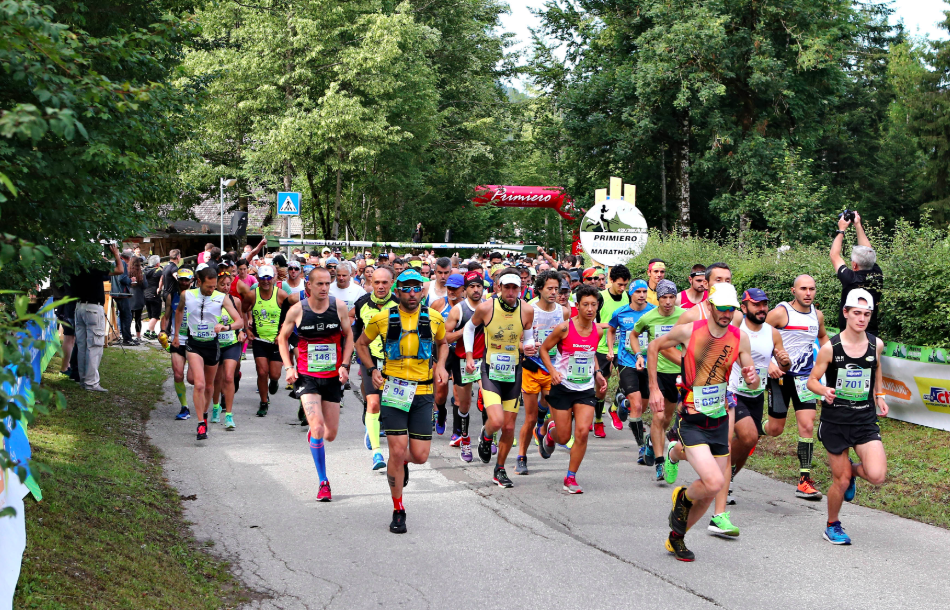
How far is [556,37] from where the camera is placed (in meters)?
36.0

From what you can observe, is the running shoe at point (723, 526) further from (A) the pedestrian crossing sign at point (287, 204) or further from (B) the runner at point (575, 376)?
(A) the pedestrian crossing sign at point (287, 204)

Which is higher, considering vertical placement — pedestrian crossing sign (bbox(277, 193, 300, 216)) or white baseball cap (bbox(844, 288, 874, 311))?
pedestrian crossing sign (bbox(277, 193, 300, 216))

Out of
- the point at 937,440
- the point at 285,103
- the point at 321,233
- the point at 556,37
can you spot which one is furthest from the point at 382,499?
the point at 321,233

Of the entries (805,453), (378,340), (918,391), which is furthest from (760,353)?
(378,340)

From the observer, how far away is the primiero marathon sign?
17.6 m

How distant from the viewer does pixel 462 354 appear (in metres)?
11.1

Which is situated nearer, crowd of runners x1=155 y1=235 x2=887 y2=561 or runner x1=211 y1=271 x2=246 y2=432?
crowd of runners x1=155 y1=235 x2=887 y2=561

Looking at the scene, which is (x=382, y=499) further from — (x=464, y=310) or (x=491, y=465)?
(x=464, y=310)

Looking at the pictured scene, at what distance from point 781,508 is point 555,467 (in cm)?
250

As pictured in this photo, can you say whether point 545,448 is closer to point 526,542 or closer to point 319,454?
point 319,454

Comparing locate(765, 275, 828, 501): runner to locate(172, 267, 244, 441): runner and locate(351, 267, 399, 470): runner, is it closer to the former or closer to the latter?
locate(351, 267, 399, 470): runner

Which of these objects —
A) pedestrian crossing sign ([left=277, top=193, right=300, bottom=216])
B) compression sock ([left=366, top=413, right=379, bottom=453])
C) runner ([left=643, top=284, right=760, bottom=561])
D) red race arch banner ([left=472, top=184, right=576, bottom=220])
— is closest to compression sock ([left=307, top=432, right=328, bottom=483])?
compression sock ([left=366, top=413, right=379, bottom=453])

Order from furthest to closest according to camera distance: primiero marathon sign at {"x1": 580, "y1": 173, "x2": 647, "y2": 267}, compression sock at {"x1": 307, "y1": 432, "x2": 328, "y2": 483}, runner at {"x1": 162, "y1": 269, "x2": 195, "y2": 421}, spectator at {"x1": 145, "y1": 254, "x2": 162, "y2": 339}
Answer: spectator at {"x1": 145, "y1": 254, "x2": 162, "y2": 339}, primiero marathon sign at {"x1": 580, "y1": 173, "x2": 647, "y2": 267}, runner at {"x1": 162, "y1": 269, "x2": 195, "y2": 421}, compression sock at {"x1": 307, "y1": 432, "x2": 328, "y2": 483}

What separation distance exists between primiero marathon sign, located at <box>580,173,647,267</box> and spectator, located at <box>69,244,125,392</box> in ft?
28.2
